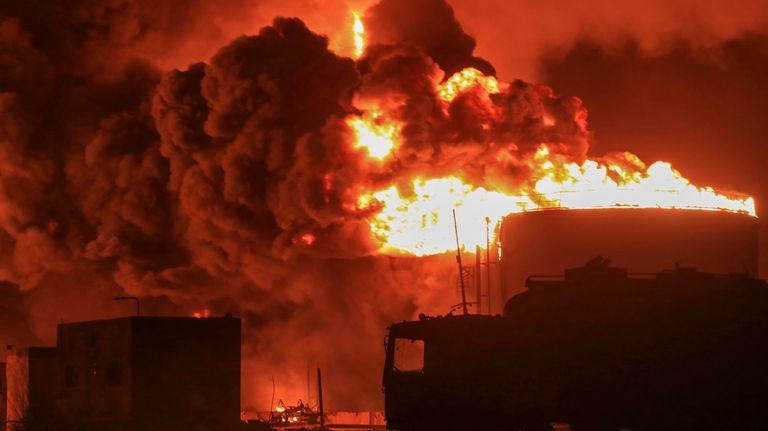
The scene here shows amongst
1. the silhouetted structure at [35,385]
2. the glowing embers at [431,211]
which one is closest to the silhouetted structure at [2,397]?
the silhouetted structure at [35,385]

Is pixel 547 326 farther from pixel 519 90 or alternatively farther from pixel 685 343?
pixel 519 90

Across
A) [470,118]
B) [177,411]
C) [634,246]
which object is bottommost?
[177,411]

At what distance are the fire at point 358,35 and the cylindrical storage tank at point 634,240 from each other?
9.39m

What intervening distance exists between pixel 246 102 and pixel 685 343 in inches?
912

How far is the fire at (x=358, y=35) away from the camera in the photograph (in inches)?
2281

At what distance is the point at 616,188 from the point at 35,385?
23658mm

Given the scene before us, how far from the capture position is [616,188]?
181 ft

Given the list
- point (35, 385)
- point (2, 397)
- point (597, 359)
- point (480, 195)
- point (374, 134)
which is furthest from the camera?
point (2, 397)

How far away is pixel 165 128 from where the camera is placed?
56062 millimetres

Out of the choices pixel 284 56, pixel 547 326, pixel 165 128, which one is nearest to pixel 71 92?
pixel 165 128

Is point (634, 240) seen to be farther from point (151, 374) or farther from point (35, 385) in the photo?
point (35, 385)

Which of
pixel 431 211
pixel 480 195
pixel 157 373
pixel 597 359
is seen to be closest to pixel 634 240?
pixel 480 195

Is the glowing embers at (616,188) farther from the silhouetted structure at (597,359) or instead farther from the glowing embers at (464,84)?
the silhouetted structure at (597,359)

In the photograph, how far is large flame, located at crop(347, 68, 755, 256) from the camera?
180 ft
